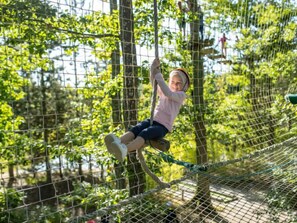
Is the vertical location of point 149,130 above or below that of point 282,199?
above

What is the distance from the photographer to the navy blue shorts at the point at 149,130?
→ 148 cm

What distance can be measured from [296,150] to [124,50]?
1898 millimetres

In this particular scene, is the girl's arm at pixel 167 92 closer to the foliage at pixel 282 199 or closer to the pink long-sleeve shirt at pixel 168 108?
the pink long-sleeve shirt at pixel 168 108

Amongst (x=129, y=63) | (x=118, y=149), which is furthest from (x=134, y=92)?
(x=118, y=149)

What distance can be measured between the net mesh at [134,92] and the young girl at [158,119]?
1.15ft

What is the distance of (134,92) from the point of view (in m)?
2.59

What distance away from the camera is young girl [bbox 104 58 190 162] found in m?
1.37

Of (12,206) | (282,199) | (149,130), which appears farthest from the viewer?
(12,206)

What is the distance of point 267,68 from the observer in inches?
173

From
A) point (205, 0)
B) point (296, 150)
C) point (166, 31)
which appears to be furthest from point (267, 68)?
point (166, 31)

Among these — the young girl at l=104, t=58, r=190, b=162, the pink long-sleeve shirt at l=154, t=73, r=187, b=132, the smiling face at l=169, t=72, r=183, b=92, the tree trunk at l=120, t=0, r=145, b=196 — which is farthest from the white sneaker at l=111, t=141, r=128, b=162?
the tree trunk at l=120, t=0, r=145, b=196

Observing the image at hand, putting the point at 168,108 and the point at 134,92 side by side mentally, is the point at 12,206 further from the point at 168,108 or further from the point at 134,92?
the point at 168,108

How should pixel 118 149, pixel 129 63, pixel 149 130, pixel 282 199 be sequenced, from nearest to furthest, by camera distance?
pixel 118 149
pixel 149 130
pixel 129 63
pixel 282 199

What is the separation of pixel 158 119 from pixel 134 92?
1.02 meters
